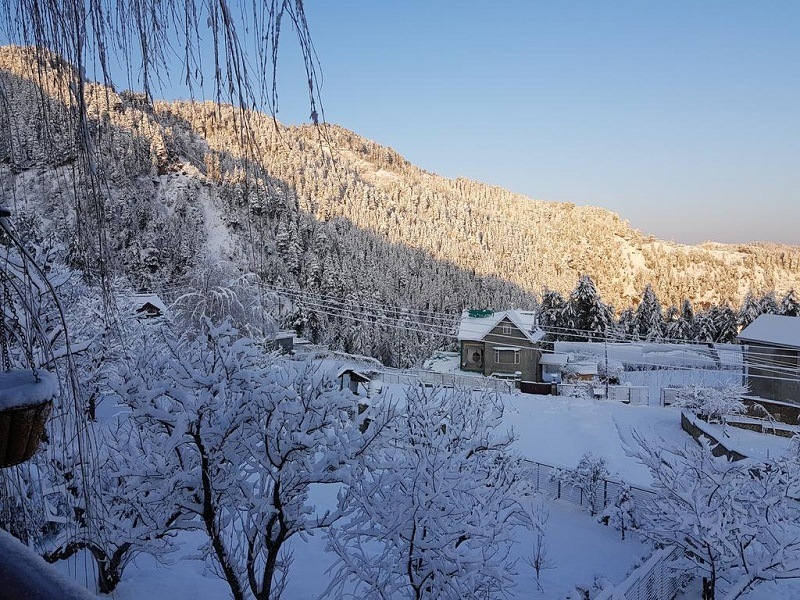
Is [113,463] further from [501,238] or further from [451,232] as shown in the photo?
[501,238]

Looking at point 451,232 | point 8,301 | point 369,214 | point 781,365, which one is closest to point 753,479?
point 8,301

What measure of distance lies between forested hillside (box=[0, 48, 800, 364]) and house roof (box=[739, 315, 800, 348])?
47.4 ft

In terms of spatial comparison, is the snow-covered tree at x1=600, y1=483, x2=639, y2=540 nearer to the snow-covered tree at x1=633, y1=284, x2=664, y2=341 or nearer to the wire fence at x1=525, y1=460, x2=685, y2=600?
the wire fence at x1=525, y1=460, x2=685, y2=600

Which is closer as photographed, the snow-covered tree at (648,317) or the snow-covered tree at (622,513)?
the snow-covered tree at (622,513)

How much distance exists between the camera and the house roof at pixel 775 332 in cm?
1780

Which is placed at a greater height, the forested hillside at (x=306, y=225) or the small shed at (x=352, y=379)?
the forested hillside at (x=306, y=225)

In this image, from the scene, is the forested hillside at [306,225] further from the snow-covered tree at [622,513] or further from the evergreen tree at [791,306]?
the evergreen tree at [791,306]

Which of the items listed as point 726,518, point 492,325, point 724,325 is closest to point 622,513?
point 726,518

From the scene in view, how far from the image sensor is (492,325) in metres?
28.1

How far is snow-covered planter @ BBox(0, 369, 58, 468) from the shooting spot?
3.72 feet

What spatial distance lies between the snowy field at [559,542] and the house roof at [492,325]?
7439 millimetres

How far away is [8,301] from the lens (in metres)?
1.45

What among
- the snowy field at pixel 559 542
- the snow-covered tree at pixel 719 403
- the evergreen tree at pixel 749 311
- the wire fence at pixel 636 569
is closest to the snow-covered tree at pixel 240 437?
the snowy field at pixel 559 542

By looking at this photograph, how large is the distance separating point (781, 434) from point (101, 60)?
71.2 ft
